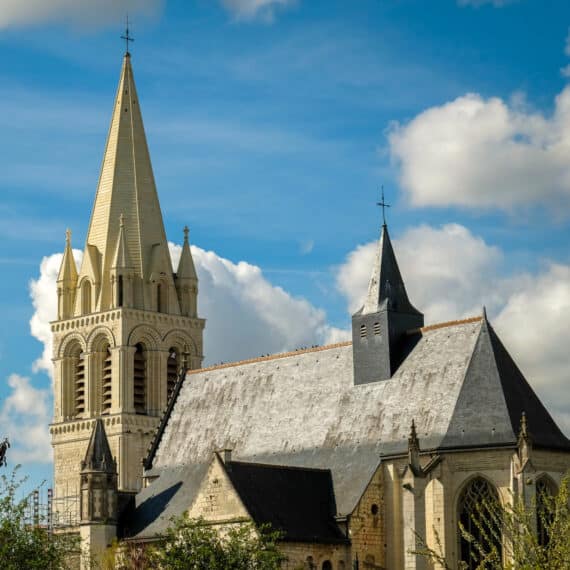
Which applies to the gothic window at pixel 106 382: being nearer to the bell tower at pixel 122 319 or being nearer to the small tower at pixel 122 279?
the bell tower at pixel 122 319

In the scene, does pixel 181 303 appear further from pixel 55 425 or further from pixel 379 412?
pixel 379 412

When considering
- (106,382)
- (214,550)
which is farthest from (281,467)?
(106,382)

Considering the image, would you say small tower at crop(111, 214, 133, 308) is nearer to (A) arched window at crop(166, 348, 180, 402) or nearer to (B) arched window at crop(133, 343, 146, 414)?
(B) arched window at crop(133, 343, 146, 414)

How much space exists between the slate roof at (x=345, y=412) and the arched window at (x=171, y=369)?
14.5 metres

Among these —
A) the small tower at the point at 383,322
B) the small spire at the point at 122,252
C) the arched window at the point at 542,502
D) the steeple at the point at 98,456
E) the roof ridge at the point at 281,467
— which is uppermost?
the small spire at the point at 122,252

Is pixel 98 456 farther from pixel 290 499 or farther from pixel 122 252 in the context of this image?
pixel 122 252

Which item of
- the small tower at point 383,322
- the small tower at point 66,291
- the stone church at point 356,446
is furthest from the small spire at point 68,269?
the small tower at point 383,322

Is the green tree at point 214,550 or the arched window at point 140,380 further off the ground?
the arched window at point 140,380

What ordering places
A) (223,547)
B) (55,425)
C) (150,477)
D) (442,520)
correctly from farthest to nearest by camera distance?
(55,425) < (150,477) < (442,520) < (223,547)

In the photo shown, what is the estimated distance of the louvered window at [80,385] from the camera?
276 ft

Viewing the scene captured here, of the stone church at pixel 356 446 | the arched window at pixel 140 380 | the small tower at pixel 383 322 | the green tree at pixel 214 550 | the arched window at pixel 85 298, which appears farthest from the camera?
the arched window at pixel 85 298

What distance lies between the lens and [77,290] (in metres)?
85.4

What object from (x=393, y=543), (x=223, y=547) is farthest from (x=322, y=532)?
(x=223, y=547)

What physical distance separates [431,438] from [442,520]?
295 cm
